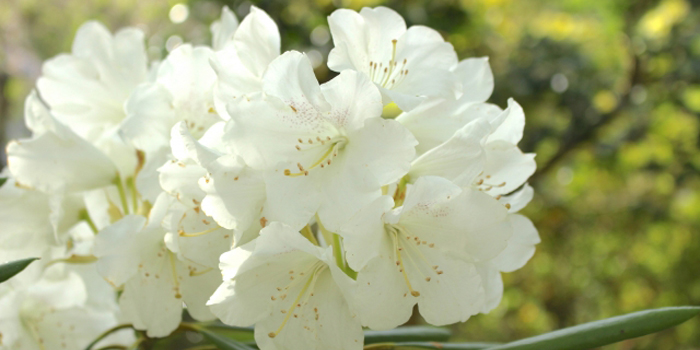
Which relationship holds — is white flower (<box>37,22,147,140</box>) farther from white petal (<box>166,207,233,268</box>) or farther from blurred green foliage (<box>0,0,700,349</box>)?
blurred green foliage (<box>0,0,700,349</box>)

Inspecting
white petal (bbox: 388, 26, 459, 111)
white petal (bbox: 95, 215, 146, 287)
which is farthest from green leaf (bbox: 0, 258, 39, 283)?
white petal (bbox: 388, 26, 459, 111)

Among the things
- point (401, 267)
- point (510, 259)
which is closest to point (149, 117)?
point (401, 267)

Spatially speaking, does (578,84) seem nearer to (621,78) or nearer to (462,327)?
(621,78)

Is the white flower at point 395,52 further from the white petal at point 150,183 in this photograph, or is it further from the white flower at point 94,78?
the white flower at point 94,78

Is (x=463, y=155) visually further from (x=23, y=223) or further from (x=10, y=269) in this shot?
(x=23, y=223)

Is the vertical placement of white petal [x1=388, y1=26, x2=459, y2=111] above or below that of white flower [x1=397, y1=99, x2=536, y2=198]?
above
